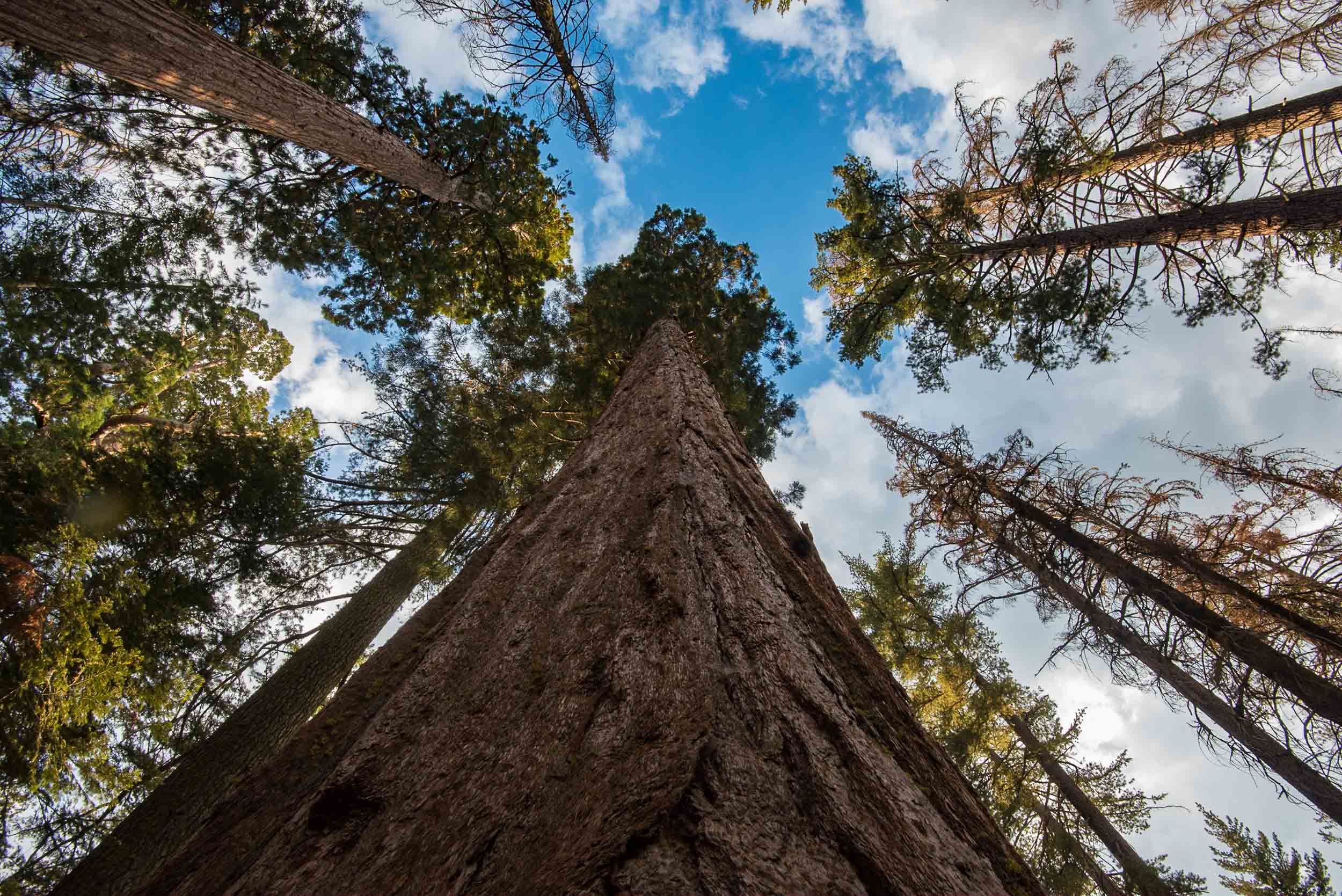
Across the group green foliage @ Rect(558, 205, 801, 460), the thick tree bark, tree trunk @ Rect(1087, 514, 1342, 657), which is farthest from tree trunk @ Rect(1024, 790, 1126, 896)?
green foliage @ Rect(558, 205, 801, 460)

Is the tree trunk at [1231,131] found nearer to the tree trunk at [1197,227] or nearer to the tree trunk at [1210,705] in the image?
the tree trunk at [1197,227]

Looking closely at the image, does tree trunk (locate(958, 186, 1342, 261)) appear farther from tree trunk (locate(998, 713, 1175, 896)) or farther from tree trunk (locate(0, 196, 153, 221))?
tree trunk (locate(0, 196, 153, 221))

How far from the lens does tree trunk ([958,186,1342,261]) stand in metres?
5.77

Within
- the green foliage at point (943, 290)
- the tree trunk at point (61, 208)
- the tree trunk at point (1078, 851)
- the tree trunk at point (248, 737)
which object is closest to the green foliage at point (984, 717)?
the tree trunk at point (1078, 851)

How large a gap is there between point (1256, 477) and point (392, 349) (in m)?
12.2

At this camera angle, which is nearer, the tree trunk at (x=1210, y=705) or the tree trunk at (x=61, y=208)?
the tree trunk at (x=1210, y=705)

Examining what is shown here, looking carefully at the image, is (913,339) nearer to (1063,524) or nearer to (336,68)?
(1063,524)

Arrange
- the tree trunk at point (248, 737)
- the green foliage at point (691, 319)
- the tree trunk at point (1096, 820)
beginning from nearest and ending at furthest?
the tree trunk at point (248, 737)
the tree trunk at point (1096, 820)
the green foliage at point (691, 319)

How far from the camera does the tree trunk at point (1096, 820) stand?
692 cm

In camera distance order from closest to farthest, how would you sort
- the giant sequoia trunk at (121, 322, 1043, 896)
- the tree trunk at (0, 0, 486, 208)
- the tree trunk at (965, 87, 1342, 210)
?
the giant sequoia trunk at (121, 322, 1043, 896), the tree trunk at (0, 0, 486, 208), the tree trunk at (965, 87, 1342, 210)

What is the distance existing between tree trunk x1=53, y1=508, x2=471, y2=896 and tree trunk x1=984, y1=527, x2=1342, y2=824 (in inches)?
322

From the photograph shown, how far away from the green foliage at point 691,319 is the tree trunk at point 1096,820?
7.03 meters

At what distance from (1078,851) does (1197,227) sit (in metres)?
8.94

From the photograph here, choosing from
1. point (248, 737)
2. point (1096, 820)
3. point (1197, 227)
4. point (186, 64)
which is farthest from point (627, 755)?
point (1096, 820)
